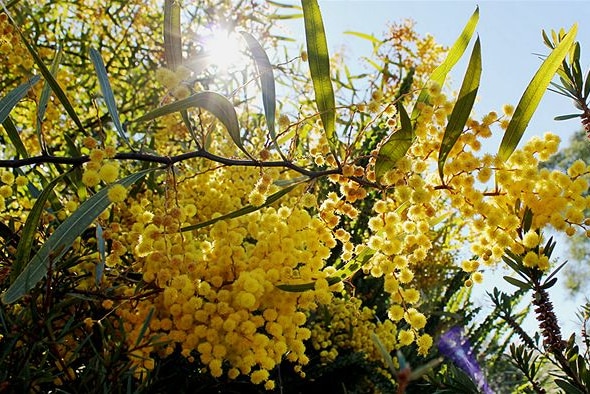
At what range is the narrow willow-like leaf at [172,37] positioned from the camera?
937 millimetres

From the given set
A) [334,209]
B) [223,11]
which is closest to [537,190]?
[334,209]

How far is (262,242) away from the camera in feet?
2.98

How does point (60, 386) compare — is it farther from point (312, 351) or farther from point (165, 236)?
Answer: point (312, 351)

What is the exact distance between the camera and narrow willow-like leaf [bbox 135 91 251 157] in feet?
2.58

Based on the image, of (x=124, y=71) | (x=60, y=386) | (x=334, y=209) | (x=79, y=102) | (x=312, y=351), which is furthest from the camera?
(x=124, y=71)

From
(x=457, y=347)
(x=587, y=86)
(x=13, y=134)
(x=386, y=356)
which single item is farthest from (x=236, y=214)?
(x=457, y=347)

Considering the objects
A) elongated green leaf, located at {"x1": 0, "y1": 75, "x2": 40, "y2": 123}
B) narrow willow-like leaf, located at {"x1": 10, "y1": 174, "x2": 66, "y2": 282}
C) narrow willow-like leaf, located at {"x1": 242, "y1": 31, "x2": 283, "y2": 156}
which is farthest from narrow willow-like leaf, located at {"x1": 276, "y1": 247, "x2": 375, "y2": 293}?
elongated green leaf, located at {"x1": 0, "y1": 75, "x2": 40, "y2": 123}

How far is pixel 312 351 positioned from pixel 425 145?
0.82m

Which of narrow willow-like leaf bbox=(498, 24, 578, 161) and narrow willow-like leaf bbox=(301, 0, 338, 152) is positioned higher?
narrow willow-like leaf bbox=(301, 0, 338, 152)

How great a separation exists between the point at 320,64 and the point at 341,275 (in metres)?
0.37

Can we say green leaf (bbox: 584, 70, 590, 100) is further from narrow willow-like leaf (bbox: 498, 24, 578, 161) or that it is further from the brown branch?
the brown branch

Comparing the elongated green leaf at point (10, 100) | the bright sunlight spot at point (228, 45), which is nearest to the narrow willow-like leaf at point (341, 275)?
the elongated green leaf at point (10, 100)

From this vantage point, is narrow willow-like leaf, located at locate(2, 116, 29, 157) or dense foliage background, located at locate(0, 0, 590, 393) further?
narrow willow-like leaf, located at locate(2, 116, 29, 157)

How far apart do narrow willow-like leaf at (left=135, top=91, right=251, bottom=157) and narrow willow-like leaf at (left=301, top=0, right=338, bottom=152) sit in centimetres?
17
